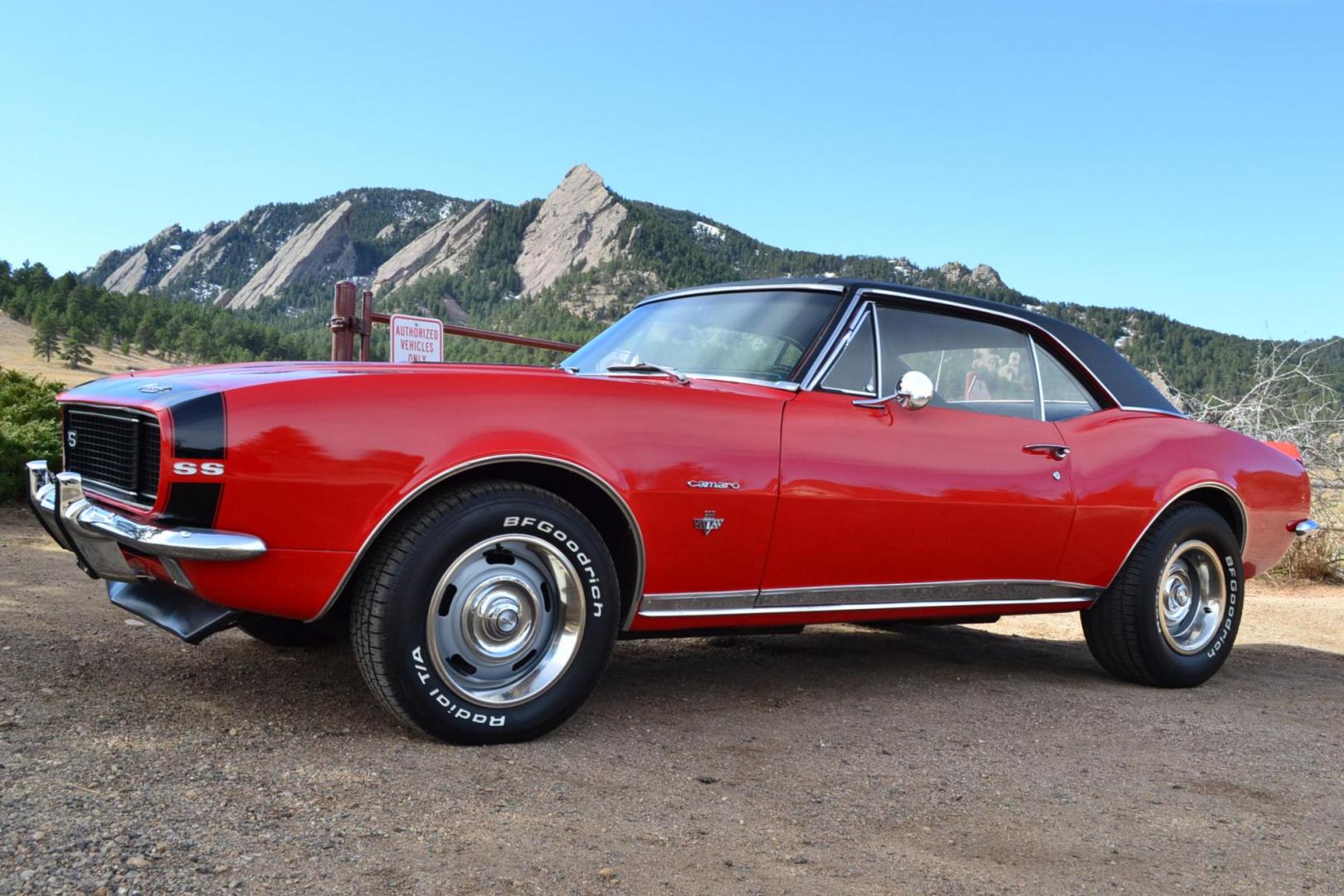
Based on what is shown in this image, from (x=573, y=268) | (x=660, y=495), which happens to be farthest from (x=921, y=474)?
(x=573, y=268)

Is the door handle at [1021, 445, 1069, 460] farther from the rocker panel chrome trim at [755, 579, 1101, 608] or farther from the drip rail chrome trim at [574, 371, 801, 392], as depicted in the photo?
the drip rail chrome trim at [574, 371, 801, 392]

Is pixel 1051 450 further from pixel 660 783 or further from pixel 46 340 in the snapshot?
pixel 46 340

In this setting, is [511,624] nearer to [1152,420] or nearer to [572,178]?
[1152,420]

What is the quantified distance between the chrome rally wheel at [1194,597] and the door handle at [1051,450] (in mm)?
915

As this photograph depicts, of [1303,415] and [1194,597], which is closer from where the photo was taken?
[1194,597]

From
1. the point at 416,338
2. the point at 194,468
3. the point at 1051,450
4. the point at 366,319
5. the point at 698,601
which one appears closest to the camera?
the point at 194,468

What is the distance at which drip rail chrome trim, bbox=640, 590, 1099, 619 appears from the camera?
11.5ft

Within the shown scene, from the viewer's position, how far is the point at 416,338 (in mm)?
7254

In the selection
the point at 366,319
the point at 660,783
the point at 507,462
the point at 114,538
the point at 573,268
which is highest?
the point at 573,268

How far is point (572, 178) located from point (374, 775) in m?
196

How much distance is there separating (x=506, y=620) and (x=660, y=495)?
0.61 meters

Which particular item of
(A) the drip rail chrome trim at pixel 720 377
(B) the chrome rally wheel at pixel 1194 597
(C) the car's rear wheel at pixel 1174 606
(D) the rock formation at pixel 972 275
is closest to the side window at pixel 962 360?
(A) the drip rail chrome trim at pixel 720 377

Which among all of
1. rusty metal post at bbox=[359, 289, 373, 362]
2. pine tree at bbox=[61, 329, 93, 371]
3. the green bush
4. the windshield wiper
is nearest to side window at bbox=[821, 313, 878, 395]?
the windshield wiper

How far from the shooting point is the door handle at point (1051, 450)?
4352 mm
